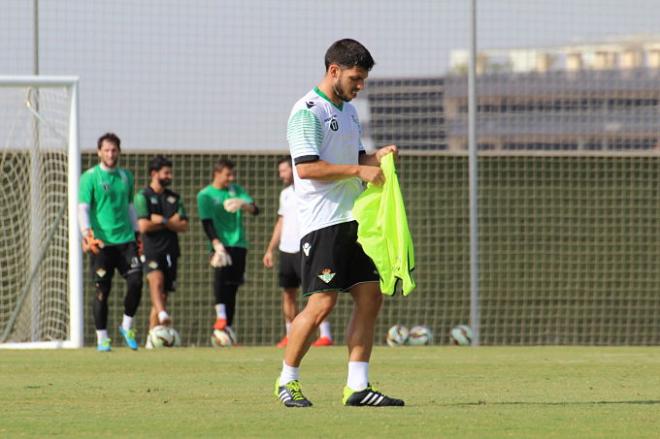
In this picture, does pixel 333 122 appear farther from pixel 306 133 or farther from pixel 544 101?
pixel 544 101

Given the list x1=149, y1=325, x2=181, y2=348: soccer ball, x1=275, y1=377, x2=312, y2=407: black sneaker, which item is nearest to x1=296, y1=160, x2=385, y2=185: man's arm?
x1=275, y1=377, x2=312, y2=407: black sneaker

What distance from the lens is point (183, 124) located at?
698 inches

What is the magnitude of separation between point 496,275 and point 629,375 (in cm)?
783

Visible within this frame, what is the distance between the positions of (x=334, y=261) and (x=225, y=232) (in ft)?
30.2

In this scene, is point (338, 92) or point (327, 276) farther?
point (338, 92)

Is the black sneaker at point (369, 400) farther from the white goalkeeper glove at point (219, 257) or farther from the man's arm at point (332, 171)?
the white goalkeeper glove at point (219, 257)

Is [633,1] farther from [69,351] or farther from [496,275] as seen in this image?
[69,351]

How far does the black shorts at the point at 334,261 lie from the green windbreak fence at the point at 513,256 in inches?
Answer: 413

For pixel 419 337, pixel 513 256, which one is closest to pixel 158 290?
pixel 419 337

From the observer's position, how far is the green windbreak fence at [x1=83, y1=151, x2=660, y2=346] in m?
Result: 18.9

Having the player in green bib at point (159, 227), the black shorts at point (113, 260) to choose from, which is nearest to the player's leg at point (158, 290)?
the player in green bib at point (159, 227)

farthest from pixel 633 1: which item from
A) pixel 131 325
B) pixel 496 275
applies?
pixel 131 325

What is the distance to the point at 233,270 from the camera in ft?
56.7

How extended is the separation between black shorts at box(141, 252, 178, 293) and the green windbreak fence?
1905 mm
